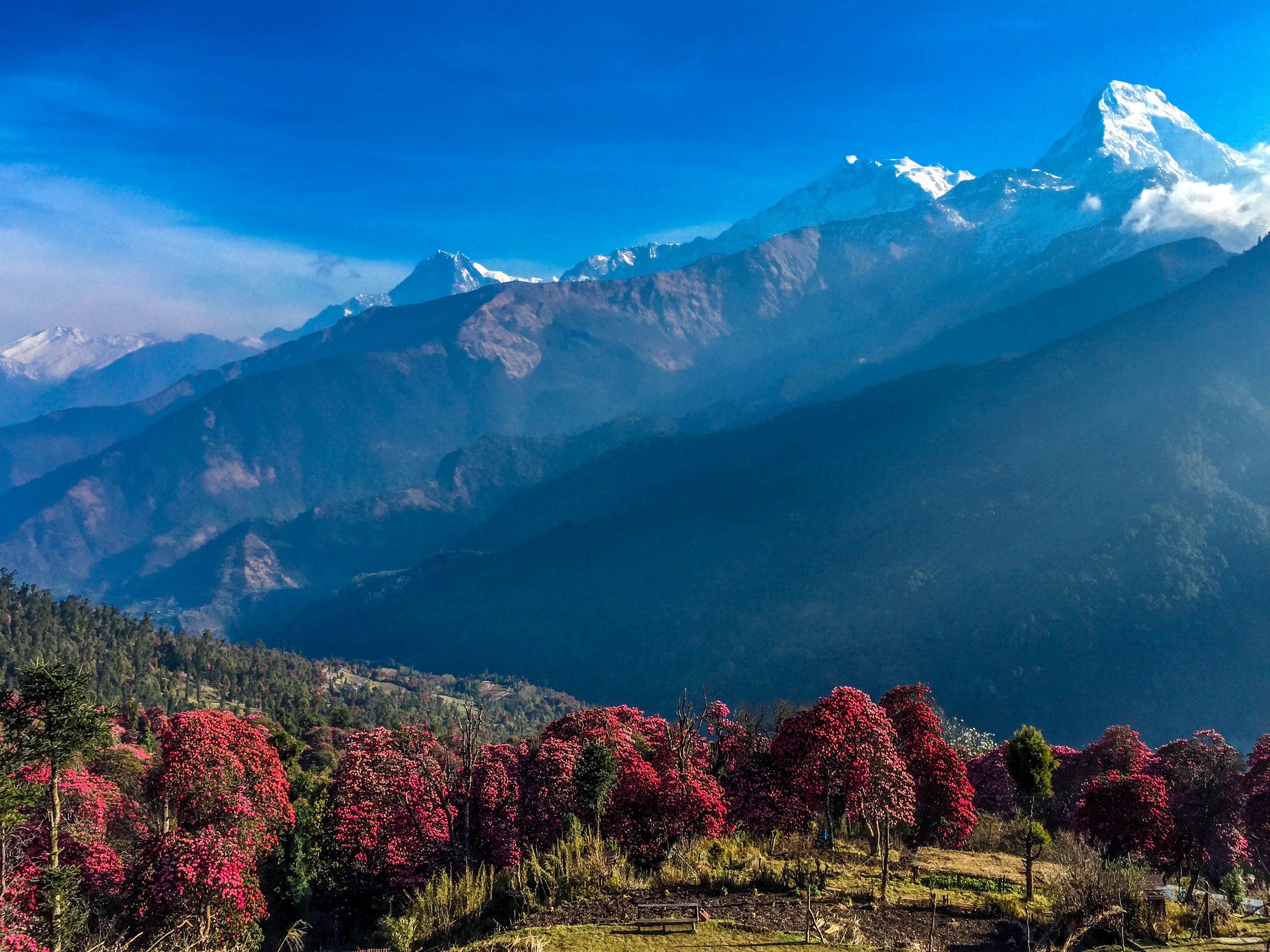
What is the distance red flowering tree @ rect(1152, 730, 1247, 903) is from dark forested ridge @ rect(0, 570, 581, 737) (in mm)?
86153

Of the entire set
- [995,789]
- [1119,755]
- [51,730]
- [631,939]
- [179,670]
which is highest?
[51,730]

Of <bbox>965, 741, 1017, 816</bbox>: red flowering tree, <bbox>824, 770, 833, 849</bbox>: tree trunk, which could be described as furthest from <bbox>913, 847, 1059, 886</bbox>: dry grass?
<bbox>965, 741, 1017, 816</bbox>: red flowering tree

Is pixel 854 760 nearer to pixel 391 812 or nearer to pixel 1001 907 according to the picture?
pixel 1001 907

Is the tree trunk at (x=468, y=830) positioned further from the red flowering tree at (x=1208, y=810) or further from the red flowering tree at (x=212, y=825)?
the red flowering tree at (x=1208, y=810)

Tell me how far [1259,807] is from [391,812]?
106 feet

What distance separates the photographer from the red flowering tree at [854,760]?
960 inches

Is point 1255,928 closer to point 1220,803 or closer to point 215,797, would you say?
point 1220,803

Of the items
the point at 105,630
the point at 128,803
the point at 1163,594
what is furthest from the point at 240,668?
the point at 1163,594

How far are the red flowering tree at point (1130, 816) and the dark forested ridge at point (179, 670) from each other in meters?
83.6

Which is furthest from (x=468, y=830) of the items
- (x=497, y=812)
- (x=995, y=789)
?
(x=995, y=789)

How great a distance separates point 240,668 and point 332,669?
183 ft

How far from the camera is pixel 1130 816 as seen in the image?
29.4 metres

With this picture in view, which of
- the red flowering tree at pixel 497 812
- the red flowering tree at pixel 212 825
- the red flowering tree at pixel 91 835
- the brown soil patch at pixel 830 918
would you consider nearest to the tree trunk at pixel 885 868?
the brown soil patch at pixel 830 918

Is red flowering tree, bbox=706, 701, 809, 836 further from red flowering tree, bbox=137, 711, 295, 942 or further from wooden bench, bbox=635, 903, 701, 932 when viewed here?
red flowering tree, bbox=137, 711, 295, 942
